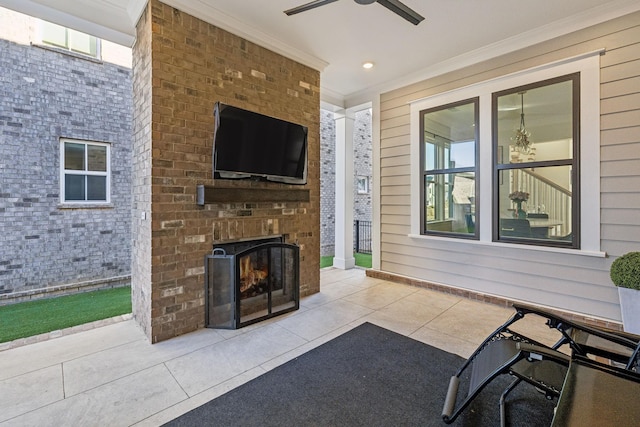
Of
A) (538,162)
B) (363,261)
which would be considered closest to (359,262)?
(363,261)

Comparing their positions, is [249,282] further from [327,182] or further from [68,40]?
[327,182]

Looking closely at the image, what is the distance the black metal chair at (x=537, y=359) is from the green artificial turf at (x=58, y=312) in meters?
3.80

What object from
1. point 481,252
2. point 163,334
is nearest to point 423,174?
point 481,252

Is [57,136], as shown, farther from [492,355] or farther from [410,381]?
[492,355]

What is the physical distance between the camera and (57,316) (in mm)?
3570

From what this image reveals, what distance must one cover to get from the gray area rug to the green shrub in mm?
1435

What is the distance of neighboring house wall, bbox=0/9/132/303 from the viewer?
13.7 ft

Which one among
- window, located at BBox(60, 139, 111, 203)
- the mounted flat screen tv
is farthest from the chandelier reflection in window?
window, located at BBox(60, 139, 111, 203)

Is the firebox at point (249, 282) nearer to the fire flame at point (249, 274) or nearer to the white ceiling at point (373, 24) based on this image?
the fire flame at point (249, 274)

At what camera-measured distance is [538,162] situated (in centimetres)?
342

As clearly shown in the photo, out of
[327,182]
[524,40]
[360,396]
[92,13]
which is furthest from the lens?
[327,182]

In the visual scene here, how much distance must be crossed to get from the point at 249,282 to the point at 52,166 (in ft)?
12.2

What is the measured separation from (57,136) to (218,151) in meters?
3.38

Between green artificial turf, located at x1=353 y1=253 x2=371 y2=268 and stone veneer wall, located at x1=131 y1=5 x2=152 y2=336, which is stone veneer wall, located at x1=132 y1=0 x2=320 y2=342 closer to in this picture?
stone veneer wall, located at x1=131 y1=5 x2=152 y2=336
